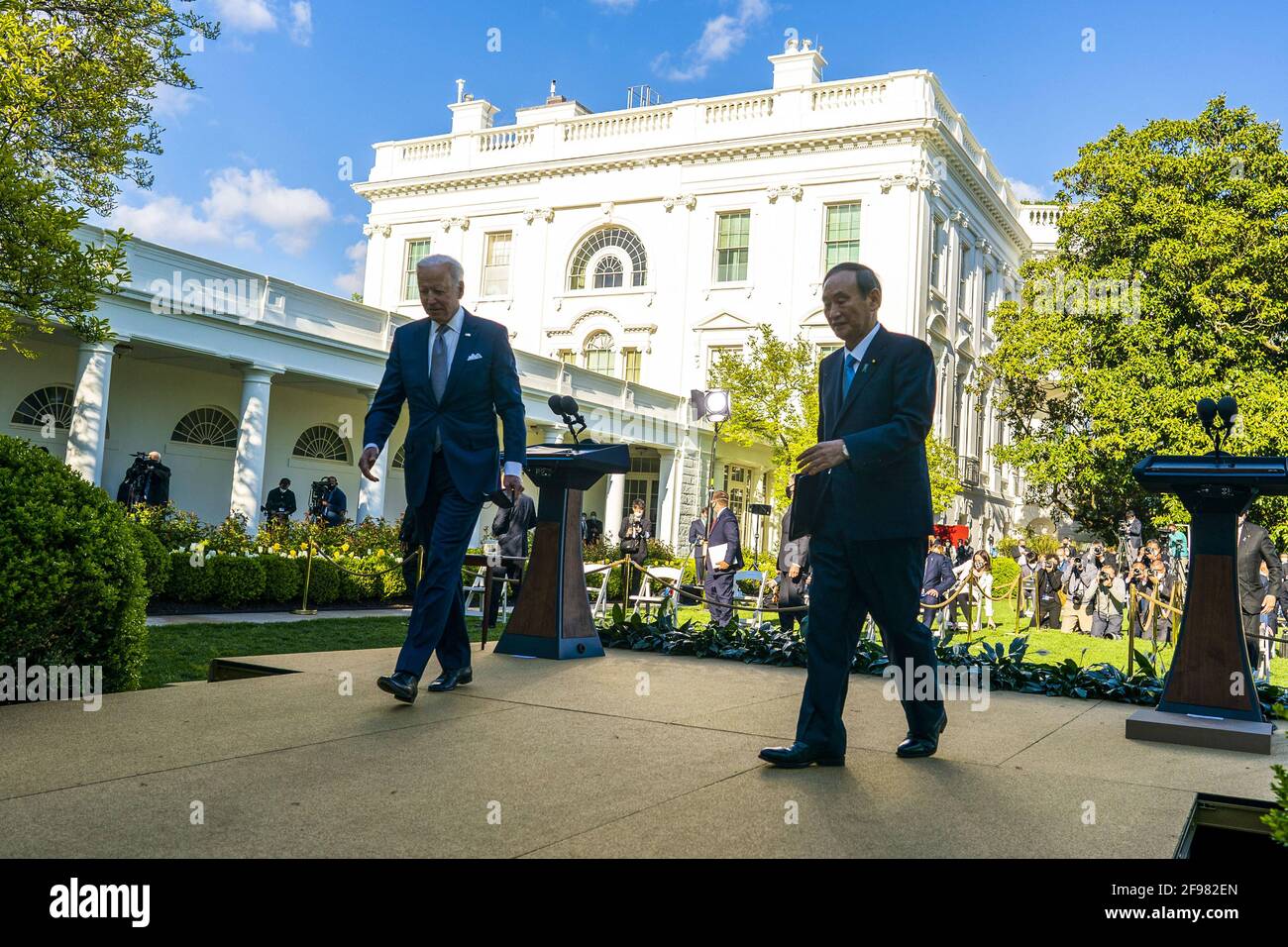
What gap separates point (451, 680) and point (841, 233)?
32.3 m

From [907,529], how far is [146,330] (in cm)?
1719

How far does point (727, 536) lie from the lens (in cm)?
1466

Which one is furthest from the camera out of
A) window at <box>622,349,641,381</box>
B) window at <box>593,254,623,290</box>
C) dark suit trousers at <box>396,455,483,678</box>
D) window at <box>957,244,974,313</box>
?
window at <box>957,244,974,313</box>

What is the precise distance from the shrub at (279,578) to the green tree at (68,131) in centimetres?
369

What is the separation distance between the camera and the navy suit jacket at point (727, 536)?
1453 centimetres

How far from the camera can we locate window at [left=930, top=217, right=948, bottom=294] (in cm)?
3550

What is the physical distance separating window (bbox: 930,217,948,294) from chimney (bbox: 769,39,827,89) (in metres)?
6.60

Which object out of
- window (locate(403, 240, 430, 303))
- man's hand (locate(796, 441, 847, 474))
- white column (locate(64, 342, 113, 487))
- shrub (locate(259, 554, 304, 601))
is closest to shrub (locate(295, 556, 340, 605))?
shrub (locate(259, 554, 304, 601))

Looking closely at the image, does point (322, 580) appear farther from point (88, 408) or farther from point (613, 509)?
point (613, 509)

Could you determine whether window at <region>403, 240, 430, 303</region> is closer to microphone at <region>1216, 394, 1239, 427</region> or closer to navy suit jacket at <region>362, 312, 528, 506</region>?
navy suit jacket at <region>362, 312, 528, 506</region>
